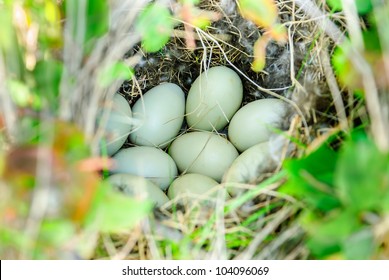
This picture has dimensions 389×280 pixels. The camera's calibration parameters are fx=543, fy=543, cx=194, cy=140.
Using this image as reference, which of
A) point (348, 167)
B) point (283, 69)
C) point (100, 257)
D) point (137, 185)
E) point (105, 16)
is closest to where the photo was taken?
point (348, 167)

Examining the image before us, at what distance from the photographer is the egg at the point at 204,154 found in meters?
1.19

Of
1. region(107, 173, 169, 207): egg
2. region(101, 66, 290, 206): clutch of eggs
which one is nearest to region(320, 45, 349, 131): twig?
region(101, 66, 290, 206): clutch of eggs

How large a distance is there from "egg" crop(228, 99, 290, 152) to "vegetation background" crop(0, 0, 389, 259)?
114mm

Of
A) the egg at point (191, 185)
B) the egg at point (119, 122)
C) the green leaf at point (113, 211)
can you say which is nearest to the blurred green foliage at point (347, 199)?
the green leaf at point (113, 211)

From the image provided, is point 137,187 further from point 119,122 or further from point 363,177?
point 363,177

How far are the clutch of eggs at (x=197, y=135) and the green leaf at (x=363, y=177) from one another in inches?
15.9

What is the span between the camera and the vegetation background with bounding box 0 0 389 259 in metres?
0.65

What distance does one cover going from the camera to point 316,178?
A: 0.76 m

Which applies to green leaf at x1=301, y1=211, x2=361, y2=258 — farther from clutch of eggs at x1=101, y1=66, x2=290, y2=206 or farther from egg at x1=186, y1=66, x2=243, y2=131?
egg at x1=186, y1=66, x2=243, y2=131

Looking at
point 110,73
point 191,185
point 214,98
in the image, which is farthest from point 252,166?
point 110,73

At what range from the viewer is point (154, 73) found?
1358mm
